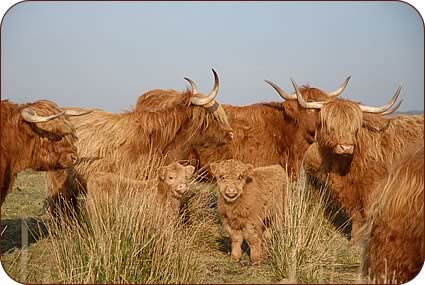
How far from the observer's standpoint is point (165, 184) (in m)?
5.29

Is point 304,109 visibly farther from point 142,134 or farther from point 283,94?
point 142,134

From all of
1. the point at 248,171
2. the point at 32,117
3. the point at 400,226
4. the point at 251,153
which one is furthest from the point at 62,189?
the point at 400,226

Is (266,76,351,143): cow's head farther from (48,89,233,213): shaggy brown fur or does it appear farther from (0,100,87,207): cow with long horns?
(0,100,87,207): cow with long horns

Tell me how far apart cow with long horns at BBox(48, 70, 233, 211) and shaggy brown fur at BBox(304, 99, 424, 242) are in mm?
1289

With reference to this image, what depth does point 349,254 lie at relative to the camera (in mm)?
5215

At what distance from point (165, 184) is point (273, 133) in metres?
2.81

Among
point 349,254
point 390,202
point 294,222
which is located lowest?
point 349,254

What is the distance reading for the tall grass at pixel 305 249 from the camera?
456cm

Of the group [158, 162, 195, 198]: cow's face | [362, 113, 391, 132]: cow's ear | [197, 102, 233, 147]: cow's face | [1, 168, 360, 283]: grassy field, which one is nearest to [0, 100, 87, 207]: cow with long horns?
[1, 168, 360, 283]: grassy field

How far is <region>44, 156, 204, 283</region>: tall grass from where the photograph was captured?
4.08 metres

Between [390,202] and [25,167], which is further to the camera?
[25,167]

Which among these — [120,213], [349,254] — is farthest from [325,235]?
[120,213]

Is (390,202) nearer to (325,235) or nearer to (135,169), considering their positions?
(325,235)

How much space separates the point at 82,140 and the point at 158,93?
4.68ft
